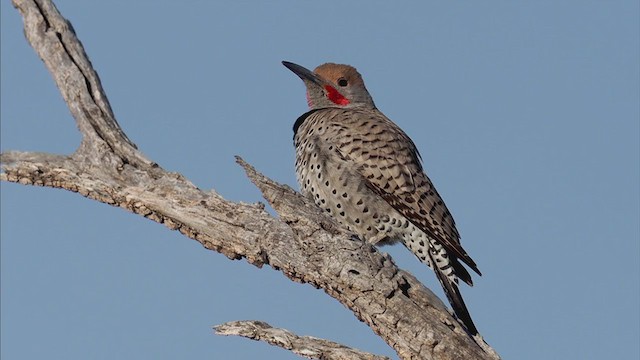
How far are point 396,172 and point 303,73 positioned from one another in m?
2.18

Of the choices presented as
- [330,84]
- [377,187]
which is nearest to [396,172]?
[377,187]

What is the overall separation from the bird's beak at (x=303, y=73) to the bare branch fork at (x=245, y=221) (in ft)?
10.4

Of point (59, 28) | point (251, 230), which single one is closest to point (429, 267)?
point (251, 230)

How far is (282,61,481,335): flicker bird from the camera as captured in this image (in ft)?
27.2

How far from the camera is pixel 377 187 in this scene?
8586 millimetres

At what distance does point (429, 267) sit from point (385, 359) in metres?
2.27

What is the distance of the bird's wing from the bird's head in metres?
1.11

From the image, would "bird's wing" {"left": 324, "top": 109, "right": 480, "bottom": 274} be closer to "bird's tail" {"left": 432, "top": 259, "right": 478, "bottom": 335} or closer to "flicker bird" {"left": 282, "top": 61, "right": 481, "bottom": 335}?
"flicker bird" {"left": 282, "top": 61, "right": 481, "bottom": 335}

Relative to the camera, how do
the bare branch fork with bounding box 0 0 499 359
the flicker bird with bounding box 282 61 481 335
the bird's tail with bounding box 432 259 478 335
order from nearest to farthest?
the bare branch fork with bounding box 0 0 499 359
the bird's tail with bounding box 432 259 478 335
the flicker bird with bounding box 282 61 481 335

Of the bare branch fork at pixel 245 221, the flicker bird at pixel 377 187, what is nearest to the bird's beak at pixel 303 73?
the flicker bird at pixel 377 187

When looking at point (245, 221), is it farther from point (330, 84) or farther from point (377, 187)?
point (330, 84)

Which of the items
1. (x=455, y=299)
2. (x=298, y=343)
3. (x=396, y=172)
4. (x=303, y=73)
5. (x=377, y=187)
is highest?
(x=303, y=73)

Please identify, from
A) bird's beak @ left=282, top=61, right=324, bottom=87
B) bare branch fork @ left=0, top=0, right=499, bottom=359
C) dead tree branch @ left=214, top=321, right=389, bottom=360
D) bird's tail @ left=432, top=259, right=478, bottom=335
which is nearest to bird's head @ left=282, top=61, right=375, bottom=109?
bird's beak @ left=282, top=61, right=324, bottom=87

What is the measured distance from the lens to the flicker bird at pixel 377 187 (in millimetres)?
8297
